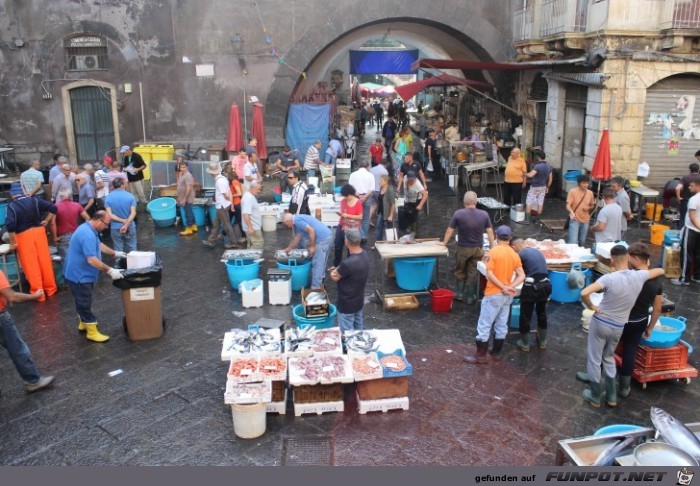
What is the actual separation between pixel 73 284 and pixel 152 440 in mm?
2934

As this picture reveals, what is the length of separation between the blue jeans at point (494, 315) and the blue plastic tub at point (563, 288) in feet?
7.15

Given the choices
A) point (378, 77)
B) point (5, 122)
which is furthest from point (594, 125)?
point (378, 77)

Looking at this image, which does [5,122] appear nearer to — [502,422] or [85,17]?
[85,17]

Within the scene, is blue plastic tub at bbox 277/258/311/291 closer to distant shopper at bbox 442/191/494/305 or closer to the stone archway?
distant shopper at bbox 442/191/494/305

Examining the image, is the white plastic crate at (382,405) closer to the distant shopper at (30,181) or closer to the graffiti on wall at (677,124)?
the distant shopper at (30,181)

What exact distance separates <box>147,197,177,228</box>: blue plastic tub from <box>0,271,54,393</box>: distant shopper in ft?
23.1

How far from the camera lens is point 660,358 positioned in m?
6.80

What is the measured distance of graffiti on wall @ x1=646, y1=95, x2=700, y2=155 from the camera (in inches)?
556

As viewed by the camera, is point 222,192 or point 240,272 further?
point 222,192

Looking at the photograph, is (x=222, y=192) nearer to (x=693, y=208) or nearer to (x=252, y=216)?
(x=252, y=216)

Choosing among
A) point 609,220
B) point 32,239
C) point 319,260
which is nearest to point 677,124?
point 609,220

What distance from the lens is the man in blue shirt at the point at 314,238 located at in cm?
917

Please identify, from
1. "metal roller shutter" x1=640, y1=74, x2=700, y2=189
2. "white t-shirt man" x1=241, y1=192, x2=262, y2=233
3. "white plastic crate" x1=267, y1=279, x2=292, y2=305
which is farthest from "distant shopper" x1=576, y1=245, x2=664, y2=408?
"metal roller shutter" x1=640, y1=74, x2=700, y2=189

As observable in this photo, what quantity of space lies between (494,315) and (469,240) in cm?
198
